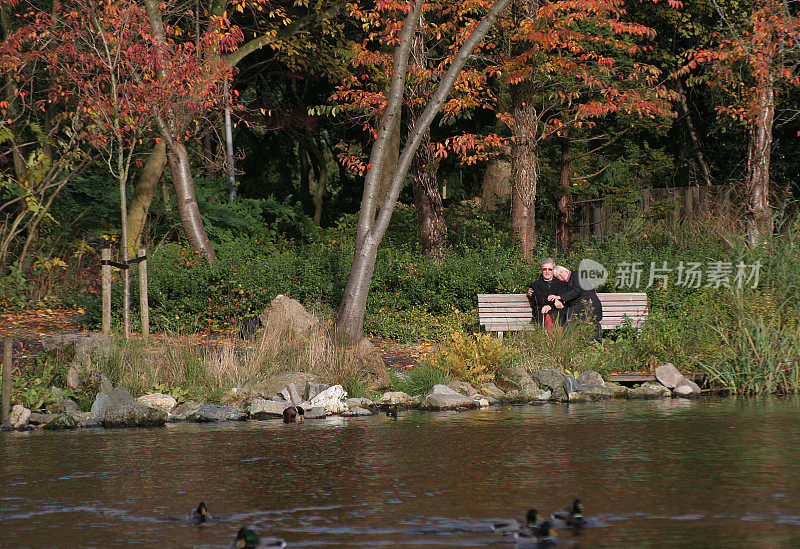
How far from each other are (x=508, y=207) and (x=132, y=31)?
10765mm

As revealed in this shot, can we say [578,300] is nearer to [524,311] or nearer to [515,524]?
[524,311]

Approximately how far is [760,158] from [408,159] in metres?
6.50

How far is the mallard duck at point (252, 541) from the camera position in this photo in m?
5.75

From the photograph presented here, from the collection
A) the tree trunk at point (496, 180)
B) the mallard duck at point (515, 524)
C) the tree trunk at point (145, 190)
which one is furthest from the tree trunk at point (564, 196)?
the mallard duck at point (515, 524)

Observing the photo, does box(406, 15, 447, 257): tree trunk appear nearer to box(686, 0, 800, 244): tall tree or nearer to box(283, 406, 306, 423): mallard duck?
box(686, 0, 800, 244): tall tree

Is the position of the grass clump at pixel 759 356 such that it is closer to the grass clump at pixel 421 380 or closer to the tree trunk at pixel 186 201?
the grass clump at pixel 421 380

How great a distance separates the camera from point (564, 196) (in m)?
Answer: 22.8

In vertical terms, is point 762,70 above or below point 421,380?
above

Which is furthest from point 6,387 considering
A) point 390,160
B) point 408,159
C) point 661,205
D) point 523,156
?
point 661,205

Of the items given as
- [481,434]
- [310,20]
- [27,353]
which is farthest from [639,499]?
[310,20]

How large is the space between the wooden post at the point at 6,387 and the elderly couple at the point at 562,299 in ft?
23.2

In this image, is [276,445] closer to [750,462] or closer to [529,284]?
[750,462]

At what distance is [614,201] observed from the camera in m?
22.6

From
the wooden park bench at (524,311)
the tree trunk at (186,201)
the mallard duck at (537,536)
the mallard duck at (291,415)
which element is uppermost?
the tree trunk at (186,201)
